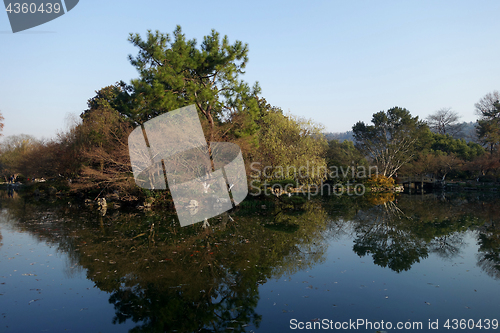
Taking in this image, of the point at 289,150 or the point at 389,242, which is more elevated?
the point at 289,150

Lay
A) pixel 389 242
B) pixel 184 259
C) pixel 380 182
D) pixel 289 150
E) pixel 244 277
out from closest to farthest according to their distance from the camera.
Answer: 1. pixel 244 277
2. pixel 184 259
3. pixel 389 242
4. pixel 289 150
5. pixel 380 182

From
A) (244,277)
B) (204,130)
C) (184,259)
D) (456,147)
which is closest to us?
(244,277)

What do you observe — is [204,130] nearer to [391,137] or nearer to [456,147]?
[391,137]

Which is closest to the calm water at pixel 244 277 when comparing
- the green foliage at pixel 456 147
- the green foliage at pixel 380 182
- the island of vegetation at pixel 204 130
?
the island of vegetation at pixel 204 130

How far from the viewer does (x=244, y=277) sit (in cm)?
757

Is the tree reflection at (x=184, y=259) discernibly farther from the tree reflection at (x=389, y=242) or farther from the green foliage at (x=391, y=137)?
the green foliage at (x=391, y=137)

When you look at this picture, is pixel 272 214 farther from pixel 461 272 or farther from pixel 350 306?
pixel 350 306

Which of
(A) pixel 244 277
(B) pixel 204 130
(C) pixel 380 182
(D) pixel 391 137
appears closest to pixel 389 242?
(A) pixel 244 277

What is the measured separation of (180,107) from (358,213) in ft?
43.1

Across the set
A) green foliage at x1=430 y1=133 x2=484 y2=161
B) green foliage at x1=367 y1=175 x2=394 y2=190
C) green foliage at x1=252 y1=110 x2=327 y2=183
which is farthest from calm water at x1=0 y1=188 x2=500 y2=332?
green foliage at x1=430 y1=133 x2=484 y2=161

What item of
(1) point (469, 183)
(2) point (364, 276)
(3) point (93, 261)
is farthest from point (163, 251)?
(1) point (469, 183)

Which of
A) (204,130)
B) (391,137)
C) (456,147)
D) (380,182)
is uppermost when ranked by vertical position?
(204,130)

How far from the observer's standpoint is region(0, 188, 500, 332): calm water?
5520 mm

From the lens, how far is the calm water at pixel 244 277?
217 inches
